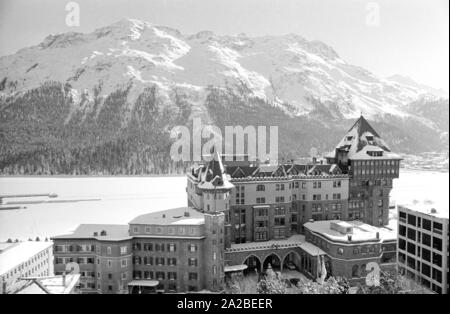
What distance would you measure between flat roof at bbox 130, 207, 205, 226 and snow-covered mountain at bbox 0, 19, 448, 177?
3673 centimetres

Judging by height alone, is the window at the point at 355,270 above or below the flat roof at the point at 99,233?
below

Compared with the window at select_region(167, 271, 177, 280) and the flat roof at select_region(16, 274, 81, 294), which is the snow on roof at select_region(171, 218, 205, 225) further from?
the flat roof at select_region(16, 274, 81, 294)

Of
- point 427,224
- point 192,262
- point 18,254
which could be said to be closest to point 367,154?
point 427,224

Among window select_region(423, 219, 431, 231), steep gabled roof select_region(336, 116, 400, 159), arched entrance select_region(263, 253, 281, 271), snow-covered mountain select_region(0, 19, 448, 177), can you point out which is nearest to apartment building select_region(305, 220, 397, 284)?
window select_region(423, 219, 431, 231)

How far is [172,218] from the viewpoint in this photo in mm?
23562

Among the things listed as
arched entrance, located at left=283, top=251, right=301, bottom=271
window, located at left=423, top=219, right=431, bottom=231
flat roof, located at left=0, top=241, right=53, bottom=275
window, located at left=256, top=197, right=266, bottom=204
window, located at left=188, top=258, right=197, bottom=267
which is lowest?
arched entrance, located at left=283, top=251, right=301, bottom=271

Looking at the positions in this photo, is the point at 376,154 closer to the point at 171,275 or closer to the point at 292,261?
the point at 292,261

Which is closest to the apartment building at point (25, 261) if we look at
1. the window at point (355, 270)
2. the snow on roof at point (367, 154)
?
the window at point (355, 270)

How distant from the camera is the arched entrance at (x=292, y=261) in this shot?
26.5 m

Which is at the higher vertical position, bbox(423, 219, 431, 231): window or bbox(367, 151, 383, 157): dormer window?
bbox(367, 151, 383, 157): dormer window

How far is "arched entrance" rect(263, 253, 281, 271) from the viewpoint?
2666cm

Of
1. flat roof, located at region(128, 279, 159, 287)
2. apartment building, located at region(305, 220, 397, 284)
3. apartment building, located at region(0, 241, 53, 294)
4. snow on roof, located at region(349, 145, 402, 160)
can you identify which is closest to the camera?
apartment building, located at region(0, 241, 53, 294)

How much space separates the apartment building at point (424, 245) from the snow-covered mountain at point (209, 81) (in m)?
36.2

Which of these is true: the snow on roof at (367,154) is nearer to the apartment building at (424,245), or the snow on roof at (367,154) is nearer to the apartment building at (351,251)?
the apartment building at (424,245)
